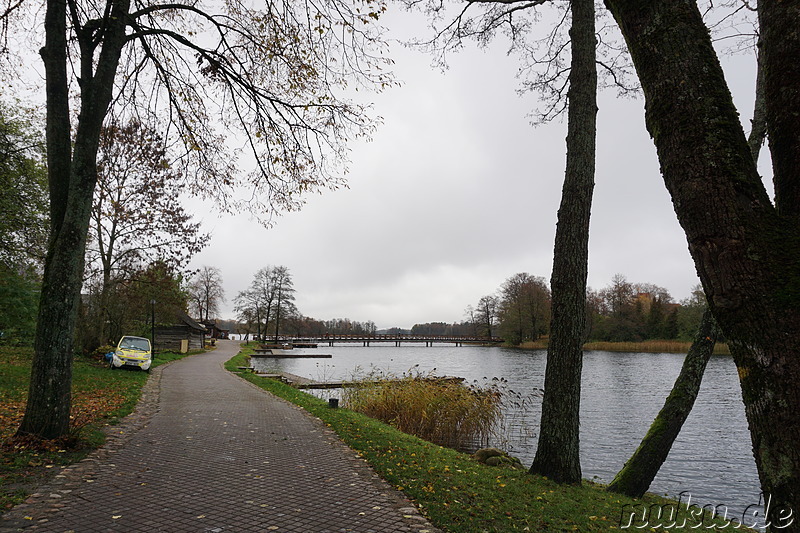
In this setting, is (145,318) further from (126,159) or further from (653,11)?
(653,11)

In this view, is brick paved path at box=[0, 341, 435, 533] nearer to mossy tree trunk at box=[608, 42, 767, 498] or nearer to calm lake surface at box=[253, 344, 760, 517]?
mossy tree trunk at box=[608, 42, 767, 498]

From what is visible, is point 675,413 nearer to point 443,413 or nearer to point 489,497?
point 489,497

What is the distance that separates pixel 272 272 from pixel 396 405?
53.7 meters

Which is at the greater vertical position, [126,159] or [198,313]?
[126,159]

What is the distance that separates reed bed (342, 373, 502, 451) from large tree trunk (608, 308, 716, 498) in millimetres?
4683

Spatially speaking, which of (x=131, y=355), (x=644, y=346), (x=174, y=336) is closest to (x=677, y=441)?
(x=131, y=355)

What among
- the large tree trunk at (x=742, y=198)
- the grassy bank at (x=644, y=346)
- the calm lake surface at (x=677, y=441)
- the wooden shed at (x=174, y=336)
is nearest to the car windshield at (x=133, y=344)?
the calm lake surface at (x=677, y=441)

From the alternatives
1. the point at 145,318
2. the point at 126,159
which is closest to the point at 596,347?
the point at 145,318

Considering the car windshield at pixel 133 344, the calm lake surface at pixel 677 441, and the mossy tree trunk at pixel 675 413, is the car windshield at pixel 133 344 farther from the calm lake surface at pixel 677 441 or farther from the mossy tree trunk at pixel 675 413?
the mossy tree trunk at pixel 675 413

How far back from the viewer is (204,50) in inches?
319

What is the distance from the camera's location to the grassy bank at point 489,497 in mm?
4684

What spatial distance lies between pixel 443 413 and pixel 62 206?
30.0 feet

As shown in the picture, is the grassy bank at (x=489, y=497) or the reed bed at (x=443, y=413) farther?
the reed bed at (x=443, y=413)

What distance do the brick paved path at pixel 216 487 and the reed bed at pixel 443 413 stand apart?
376 centimetres
